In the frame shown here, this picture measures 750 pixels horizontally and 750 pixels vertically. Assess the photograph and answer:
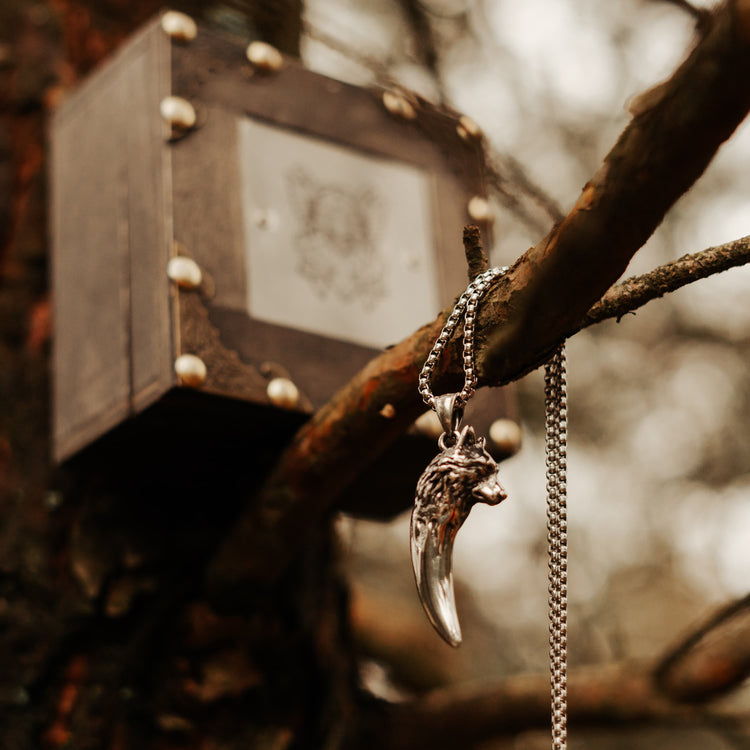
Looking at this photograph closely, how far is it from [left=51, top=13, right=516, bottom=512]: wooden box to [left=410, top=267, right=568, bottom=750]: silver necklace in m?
0.46

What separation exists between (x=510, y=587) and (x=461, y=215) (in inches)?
72.3

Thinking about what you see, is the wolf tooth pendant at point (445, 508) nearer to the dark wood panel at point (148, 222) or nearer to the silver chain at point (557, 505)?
the silver chain at point (557, 505)

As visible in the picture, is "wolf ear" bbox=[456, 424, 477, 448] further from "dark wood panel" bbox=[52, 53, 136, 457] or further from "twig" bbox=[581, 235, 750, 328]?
"dark wood panel" bbox=[52, 53, 136, 457]

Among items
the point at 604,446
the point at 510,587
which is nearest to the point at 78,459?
the point at 604,446

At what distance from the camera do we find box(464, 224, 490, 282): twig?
1.22m

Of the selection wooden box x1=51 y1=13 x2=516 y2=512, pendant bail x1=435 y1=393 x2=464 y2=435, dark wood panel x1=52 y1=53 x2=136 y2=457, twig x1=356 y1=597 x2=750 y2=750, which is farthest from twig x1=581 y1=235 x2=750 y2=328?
twig x1=356 y1=597 x2=750 y2=750

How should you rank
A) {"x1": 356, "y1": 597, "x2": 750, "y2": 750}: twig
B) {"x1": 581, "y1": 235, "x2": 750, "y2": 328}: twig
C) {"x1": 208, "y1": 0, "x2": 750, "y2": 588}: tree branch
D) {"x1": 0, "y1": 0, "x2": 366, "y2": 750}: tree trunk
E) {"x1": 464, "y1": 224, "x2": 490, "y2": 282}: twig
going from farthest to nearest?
{"x1": 356, "y1": 597, "x2": 750, "y2": 750}: twig
{"x1": 0, "y1": 0, "x2": 366, "y2": 750}: tree trunk
{"x1": 464, "y1": 224, "x2": 490, "y2": 282}: twig
{"x1": 581, "y1": 235, "x2": 750, "y2": 328}: twig
{"x1": 208, "y1": 0, "x2": 750, "y2": 588}: tree branch

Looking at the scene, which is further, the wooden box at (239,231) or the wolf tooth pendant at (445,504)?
the wooden box at (239,231)

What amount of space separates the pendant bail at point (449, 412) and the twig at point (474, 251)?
129 mm

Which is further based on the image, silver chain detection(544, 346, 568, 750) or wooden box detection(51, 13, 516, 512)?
wooden box detection(51, 13, 516, 512)

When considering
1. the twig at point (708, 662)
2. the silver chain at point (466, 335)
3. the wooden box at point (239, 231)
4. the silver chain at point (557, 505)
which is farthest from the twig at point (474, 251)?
the twig at point (708, 662)

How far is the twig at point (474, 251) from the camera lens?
1.22 m

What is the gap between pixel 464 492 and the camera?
3.79ft

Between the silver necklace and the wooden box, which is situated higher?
the wooden box
